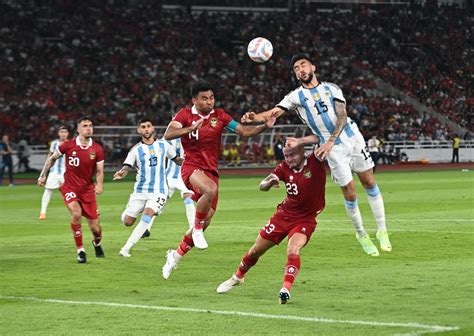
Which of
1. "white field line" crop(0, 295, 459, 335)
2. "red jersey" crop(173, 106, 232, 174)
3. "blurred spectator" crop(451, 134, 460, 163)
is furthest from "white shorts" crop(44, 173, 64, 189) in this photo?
"blurred spectator" crop(451, 134, 460, 163)

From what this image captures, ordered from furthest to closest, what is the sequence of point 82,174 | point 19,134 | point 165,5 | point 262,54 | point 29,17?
point 165,5
point 29,17
point 19,134
point 82,174
point 262,54

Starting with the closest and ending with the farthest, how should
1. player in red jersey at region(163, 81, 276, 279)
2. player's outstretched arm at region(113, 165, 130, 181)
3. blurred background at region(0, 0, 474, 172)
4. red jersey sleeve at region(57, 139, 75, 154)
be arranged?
player in red jersey at region(163, 81, 276, 279) < player's outstretched arm at region(113, 165, 130, 181) < red jersey sleeve at region(57, 139, 75, 154) < blurred background at region(0, 0, 474, 172)

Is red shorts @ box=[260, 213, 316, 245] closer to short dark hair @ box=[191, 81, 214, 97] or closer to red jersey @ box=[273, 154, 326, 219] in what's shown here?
red jersey @ box=[273, 154, 326, 219]

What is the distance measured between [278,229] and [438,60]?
6501 cm

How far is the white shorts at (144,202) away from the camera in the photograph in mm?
18812

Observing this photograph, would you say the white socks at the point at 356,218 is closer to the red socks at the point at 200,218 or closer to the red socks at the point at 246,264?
the red socks at the point at 200,218

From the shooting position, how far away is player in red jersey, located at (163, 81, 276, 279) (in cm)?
1451

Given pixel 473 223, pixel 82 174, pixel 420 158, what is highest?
pixel 82 174

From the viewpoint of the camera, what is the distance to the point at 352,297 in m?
12.1

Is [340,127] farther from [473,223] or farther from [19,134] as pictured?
[19,134]

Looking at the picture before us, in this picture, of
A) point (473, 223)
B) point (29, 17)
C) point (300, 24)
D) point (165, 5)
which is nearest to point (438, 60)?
point (300, 24)

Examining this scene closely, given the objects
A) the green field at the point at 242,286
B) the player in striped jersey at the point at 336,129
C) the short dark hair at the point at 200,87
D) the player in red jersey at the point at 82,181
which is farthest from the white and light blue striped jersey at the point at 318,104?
the player in red jersey at the point at 82,181

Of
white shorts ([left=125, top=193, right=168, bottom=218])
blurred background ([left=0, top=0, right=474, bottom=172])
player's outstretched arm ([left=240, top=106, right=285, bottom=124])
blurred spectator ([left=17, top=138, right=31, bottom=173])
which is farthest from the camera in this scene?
blurred background ([left=0, top=0, right=474, bottom=172])

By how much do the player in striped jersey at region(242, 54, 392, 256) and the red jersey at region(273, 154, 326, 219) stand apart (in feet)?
9.42
